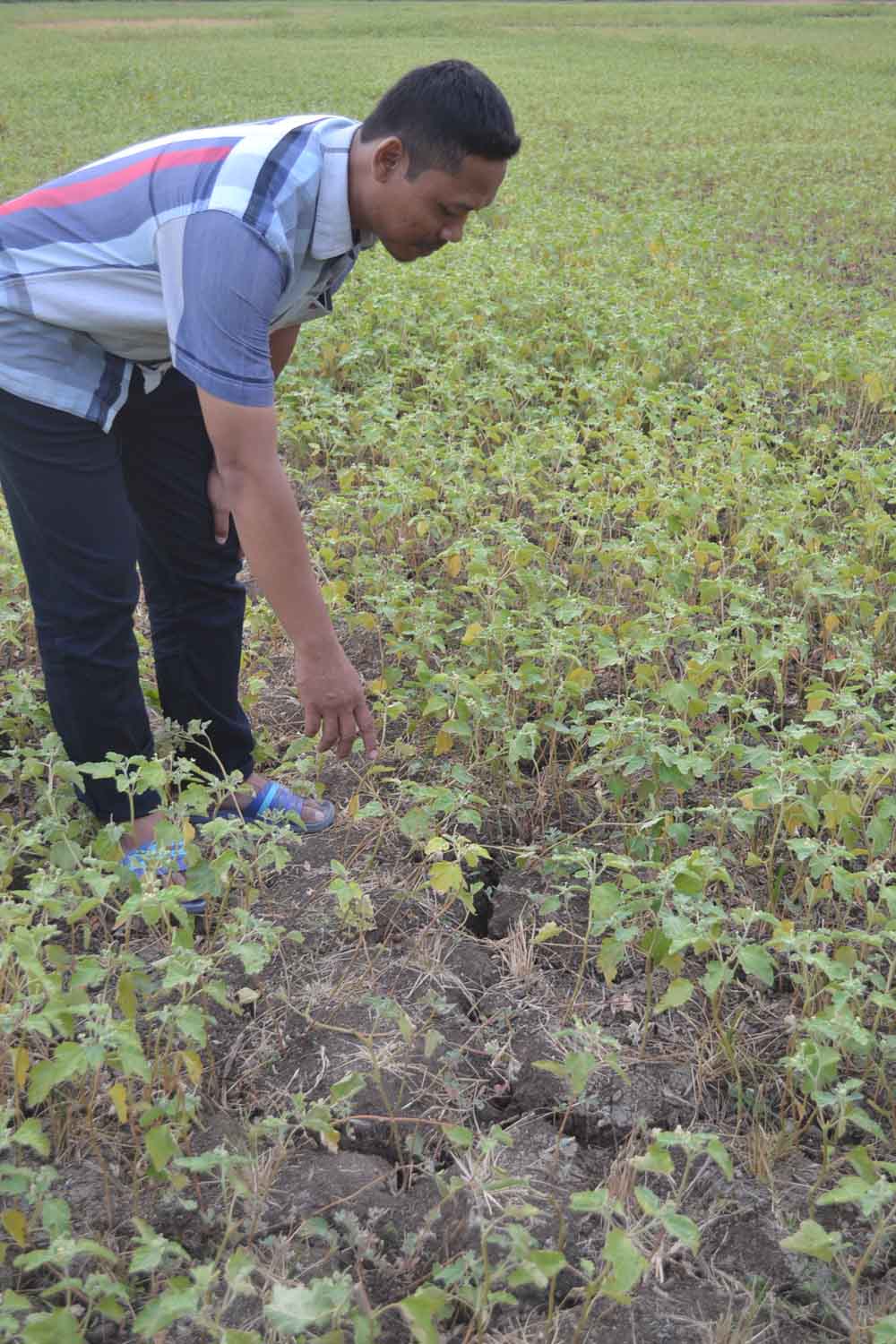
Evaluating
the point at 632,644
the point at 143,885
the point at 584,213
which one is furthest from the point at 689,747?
the point at 584,213

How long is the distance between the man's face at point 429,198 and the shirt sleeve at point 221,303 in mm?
276

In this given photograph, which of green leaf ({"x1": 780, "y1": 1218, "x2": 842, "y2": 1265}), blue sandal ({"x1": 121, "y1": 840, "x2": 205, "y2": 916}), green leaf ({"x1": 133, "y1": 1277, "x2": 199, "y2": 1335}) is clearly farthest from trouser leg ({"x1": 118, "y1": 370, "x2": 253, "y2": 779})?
green leaf ({"x1": 780, "y1": 1218, "x2": 842, "y2": 1265})

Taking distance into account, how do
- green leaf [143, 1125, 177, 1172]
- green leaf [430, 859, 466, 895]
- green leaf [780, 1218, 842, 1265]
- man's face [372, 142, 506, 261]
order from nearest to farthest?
green leaf [780, 1218, 842, 1265], green leaf [143, 1125, 177, 1172], man's face [372, 142, 506, 261], green leaf [430, 859, 466, 895]

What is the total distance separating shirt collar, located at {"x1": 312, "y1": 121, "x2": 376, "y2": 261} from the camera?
1.91m

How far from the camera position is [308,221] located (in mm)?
1916

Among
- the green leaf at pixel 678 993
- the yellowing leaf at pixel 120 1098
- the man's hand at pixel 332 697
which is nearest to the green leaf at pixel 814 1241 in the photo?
the green leaf at pixel 678 993

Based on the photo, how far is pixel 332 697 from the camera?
2.11 meters

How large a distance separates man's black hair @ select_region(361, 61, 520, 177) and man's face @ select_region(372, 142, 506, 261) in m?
0.01

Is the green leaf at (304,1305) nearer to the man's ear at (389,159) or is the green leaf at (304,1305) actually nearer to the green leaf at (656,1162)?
the green leaf at (656,1162)

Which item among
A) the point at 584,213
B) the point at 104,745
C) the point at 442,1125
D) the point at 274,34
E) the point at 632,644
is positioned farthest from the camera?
the point at 274,34

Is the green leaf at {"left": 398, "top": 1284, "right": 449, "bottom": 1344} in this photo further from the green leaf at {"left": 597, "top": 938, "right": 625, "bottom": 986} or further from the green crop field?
the green leaf at {"left": 597, "top": 938, "right": 625, "bottom": 986}

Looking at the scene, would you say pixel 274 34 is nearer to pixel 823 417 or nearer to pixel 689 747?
pixel 823 417

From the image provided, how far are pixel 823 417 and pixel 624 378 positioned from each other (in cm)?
86

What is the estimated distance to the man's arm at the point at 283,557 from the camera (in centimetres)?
181
